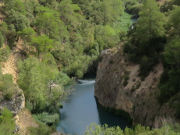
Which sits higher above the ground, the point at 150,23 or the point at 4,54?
the point at 150,23

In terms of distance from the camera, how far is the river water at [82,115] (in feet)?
160

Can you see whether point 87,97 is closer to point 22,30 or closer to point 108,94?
point 108,94

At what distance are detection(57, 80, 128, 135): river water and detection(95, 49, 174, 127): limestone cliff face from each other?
1.79 m

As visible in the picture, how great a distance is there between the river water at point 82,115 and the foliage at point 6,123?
1016 centimetres

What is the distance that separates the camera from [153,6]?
158 ft

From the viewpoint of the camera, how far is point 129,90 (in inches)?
1882

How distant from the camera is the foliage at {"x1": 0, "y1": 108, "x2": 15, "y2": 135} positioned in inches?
1350

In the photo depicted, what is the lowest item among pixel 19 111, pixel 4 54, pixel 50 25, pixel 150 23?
pixel 19 111

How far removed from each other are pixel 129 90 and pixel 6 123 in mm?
19690

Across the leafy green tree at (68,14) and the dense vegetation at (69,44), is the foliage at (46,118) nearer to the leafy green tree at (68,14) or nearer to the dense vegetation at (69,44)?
the dense vegetation at (69,44)

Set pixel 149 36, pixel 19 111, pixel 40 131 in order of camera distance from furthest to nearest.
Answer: pixel 149 36
pixel 19 111
pixel 40 131

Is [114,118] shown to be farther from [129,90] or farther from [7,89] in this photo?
[7,89]

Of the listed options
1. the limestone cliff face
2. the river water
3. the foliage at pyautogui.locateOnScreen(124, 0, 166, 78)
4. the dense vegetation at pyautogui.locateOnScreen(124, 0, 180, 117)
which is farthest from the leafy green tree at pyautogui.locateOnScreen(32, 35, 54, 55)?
the foliage at pyautogui.locateOnScreen(124, 0, 166, 78)

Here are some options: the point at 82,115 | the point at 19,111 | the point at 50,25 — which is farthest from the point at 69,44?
the point at 19,111
